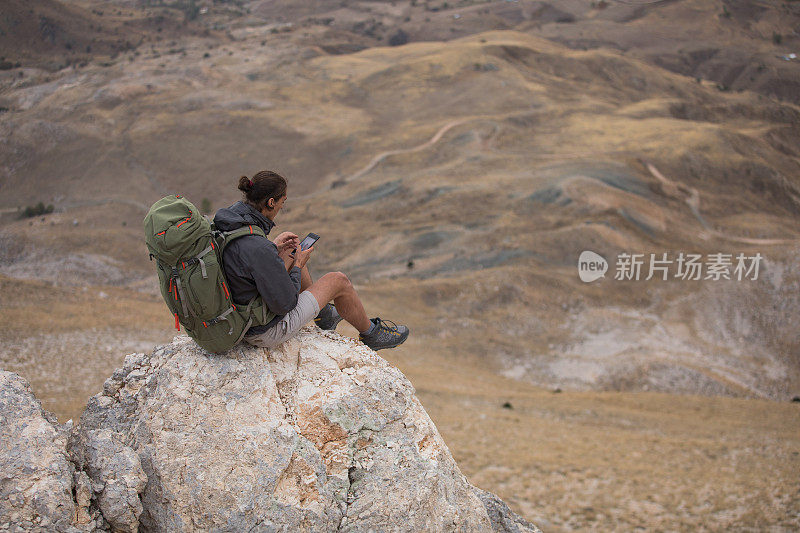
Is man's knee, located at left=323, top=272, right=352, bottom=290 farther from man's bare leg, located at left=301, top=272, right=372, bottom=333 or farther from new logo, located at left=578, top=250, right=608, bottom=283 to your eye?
new logo, located at left=578, top=250, right=608, bottom=283

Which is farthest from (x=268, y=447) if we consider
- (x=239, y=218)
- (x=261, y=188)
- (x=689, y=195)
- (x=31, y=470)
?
(x=689, y=195)

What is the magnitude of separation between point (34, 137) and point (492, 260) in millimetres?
35816

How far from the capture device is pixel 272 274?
448 cm

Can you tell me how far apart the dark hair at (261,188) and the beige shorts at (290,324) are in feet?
2.66

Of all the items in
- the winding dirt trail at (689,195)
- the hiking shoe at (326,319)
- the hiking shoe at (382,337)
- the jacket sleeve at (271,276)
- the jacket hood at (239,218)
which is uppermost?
the jacket hood at (239,218)

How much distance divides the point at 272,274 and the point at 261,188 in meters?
0.77

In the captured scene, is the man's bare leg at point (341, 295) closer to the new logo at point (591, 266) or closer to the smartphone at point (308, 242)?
the smartphone at point (308, 242)

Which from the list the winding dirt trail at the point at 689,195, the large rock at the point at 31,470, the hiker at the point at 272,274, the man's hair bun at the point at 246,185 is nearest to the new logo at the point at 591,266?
the winding dirt trail at the point at 689,195

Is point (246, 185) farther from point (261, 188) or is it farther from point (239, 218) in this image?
point (239, 218)

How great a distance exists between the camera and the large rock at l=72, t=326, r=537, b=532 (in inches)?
155

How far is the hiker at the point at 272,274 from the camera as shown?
4.47 metres

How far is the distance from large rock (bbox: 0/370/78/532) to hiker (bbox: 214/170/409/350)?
1450 mm

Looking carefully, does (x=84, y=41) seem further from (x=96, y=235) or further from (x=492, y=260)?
(x=492, y=260)

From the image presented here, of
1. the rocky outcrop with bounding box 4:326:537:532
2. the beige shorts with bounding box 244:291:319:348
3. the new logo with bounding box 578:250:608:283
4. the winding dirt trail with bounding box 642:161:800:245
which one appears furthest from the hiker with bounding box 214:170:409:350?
the winding dirt trail with bounding box 642:161:800:245
